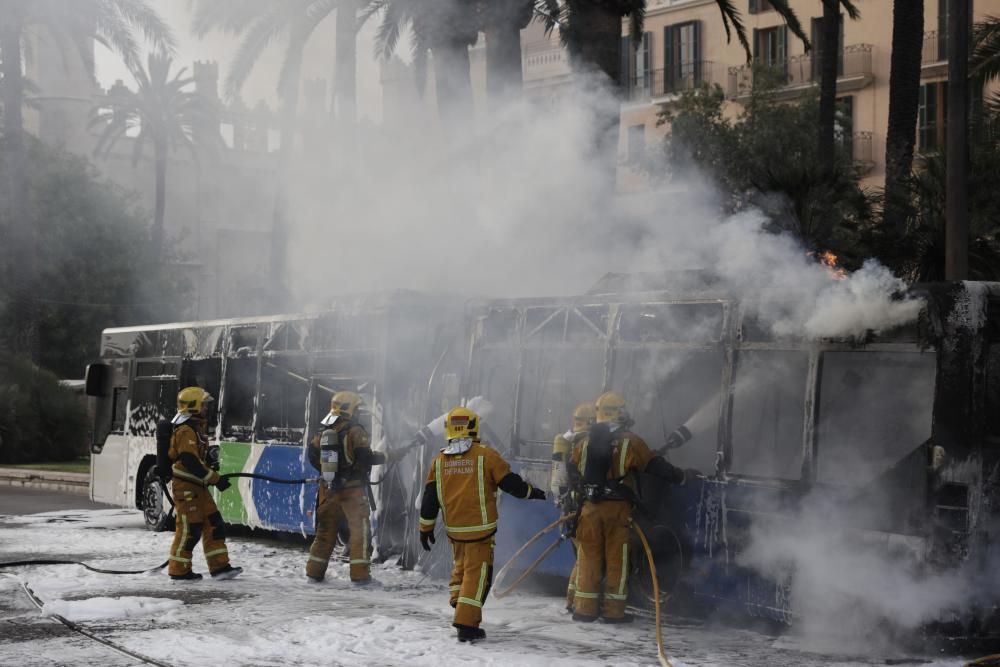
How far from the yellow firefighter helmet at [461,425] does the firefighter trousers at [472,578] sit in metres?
0.69

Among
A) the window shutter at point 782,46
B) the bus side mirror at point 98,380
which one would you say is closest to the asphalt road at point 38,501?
the bus side mirror at point 98,380

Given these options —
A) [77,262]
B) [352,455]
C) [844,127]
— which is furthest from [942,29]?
[352,455]

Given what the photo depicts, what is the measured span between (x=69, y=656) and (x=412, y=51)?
15787mm

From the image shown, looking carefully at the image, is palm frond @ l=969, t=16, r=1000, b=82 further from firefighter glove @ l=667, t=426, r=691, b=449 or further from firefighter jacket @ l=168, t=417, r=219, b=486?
firefighter jacket @ l=168, t=417, r=219, b=486

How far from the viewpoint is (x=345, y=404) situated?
1129 centimetres

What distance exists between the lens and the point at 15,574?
1173 centimetres

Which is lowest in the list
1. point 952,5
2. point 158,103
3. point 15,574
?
point 15,574

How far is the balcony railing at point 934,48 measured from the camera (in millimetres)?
34719

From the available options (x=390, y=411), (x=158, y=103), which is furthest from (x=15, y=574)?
(x=158, y=103)

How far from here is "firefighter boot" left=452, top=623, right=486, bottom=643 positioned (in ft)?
28.3

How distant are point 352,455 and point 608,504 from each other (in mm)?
2675

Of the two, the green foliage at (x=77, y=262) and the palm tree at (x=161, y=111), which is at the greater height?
the palm tree at (x=161, y=111)

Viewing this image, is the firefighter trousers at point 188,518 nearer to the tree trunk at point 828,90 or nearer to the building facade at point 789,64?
the tree trunk at point 828,90

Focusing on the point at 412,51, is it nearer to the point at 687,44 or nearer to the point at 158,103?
the point at 687,44
